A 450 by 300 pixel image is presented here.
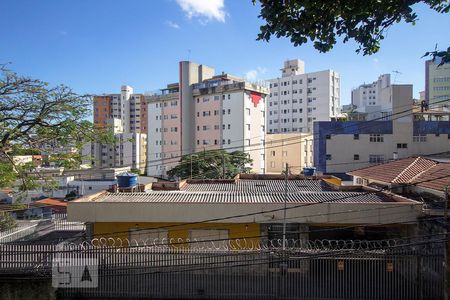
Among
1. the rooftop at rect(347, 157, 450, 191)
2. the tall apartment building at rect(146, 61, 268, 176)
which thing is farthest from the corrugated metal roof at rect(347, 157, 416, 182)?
the tall apartment building at rect(146, 61, 268, 176)

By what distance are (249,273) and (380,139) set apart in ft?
114

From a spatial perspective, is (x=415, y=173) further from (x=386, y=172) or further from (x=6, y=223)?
(x=6, y=223)

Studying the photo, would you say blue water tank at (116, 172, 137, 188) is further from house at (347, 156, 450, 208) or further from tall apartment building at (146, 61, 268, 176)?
tall apartment building at (146, 61, 268, 176)

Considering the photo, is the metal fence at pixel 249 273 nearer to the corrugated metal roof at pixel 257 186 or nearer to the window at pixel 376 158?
the corrugated metal roof at pixel 257 186

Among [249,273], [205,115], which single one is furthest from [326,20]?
[205,115]

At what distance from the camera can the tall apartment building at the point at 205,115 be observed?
59781mm

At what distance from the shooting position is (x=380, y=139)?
4278 centimetres

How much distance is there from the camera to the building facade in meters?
41.8

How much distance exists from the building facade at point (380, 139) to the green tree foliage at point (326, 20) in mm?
38873

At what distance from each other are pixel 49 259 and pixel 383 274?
991cm

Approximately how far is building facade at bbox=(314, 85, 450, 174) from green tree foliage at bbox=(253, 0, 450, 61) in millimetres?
38873

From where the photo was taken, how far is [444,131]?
137 ft

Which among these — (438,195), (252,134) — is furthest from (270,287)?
(252,134)

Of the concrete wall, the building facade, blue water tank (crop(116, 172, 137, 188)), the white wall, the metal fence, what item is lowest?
the metal fence
